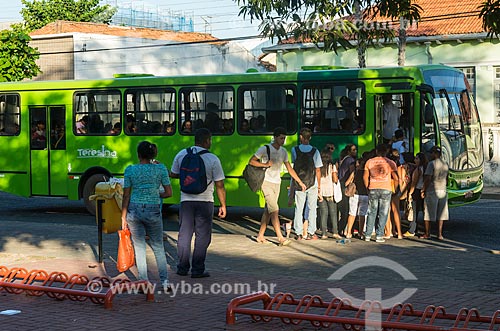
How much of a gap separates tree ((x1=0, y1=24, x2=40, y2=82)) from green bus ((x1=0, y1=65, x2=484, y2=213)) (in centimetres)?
553

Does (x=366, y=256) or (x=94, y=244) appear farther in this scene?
(x=94, y=244)

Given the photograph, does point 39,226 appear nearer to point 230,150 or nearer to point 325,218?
point 230,150

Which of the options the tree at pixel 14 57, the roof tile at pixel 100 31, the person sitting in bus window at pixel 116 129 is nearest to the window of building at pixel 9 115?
the person sitting in bus window at pixel 116 129

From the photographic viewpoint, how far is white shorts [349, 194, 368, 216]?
619 inches

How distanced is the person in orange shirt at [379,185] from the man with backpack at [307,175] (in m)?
0.85

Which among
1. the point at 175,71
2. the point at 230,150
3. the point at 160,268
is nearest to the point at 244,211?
the point at 230,150

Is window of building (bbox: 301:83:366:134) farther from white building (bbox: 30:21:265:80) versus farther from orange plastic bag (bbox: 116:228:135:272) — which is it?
white building (bbox: 30:21:265:80)

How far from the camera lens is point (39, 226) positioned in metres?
18.4

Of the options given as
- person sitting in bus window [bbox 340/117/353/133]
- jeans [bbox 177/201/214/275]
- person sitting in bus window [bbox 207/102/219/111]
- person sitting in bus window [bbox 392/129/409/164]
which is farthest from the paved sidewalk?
person sitting in bus window [bbox 207/102/219/111]

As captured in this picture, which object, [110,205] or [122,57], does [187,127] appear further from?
[122,57]

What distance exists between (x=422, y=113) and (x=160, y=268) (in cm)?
877

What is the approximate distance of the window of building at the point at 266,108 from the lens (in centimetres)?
1912

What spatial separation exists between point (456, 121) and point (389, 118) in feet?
4.76

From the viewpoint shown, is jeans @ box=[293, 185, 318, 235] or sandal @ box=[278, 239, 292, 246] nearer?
sandal @ box=[278, 239, 292, 246]
